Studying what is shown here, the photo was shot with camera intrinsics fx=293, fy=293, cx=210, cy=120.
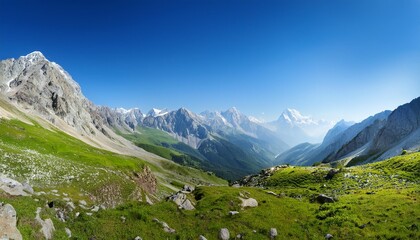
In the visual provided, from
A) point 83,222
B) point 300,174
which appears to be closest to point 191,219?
point 83,222

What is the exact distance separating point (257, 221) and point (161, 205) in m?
11.4

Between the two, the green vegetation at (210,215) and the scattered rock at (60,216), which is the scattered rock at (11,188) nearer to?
the green vegetation at (210,215)

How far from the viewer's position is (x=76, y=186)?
57.5 m

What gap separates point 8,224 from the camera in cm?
2000

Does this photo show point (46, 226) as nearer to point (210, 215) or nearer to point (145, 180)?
point (210, 215)

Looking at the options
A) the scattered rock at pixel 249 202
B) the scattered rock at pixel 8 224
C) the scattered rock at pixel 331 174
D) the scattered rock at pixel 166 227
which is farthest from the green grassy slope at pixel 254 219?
the scattered rock at pixel 331 174

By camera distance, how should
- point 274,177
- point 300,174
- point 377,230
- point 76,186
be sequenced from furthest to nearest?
point 274,177
point 300,174
point 76,186
point 377,230

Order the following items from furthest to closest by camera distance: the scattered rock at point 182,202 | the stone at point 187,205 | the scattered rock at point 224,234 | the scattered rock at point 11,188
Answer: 1. the scattered rock at point 182,202
2. the stone at point 187,205
3. the scattered rock at point 224,234
4. the scattered rock at point 11,188

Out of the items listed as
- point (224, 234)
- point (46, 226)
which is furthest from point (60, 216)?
point (224, 234)

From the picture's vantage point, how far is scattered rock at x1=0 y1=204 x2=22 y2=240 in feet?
63.3

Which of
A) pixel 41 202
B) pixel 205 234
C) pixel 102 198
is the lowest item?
pixel 102 198

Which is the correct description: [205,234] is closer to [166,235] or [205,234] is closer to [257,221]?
[166,235]

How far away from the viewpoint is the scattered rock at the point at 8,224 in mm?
19281

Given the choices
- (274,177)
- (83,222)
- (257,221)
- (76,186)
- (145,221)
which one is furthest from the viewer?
(274,177)
